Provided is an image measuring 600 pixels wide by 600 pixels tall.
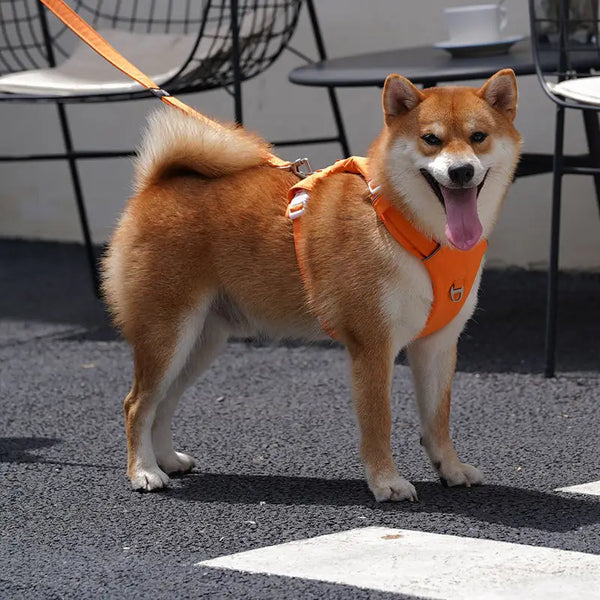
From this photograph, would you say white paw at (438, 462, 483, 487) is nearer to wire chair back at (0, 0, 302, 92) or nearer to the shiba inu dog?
the shiba inu dog

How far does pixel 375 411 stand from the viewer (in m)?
3.01

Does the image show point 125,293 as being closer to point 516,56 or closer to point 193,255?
point 193,255

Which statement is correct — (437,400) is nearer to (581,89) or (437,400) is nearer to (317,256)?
(317,256)

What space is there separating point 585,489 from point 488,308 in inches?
84.8

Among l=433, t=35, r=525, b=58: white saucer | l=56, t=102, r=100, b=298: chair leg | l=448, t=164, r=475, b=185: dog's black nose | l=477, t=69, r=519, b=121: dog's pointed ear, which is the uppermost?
l=477, t=69, r=519, b=121: dog's pointed ear

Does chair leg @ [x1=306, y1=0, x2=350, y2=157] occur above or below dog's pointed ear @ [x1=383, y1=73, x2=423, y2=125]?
below

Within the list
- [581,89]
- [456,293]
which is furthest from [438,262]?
[581,89]

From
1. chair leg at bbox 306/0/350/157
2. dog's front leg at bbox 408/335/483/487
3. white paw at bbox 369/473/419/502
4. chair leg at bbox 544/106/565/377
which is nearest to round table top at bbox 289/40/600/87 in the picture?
chair leg at bbox 544/106/565/377

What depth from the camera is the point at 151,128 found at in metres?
3.33

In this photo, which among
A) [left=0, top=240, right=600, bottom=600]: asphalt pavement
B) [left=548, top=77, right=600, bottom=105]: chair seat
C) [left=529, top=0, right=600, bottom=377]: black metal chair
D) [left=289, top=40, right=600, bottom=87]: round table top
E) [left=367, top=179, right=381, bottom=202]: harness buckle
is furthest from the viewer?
[left=289, top=40, right=600, bottom=87]: round table top

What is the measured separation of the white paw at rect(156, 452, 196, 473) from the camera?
3322 millimetres

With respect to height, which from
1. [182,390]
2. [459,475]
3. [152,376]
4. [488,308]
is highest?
[152,376]

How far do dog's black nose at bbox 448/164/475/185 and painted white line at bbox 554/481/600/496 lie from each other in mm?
787

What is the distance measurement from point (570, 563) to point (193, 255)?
3.99 feet
